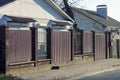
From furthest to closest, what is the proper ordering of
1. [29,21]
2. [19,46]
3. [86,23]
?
[86,23] → [29,21] → [19,46]

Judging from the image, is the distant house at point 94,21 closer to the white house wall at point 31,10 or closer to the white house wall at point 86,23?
the white house wall at point 86,23

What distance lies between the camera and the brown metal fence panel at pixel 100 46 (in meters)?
28.9

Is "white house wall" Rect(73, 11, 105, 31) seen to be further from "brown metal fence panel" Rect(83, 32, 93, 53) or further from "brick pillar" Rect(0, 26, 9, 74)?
"brick pillar" Rect(0, 26, 9, 74)

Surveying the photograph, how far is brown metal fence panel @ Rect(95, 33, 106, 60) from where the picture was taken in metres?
28.9

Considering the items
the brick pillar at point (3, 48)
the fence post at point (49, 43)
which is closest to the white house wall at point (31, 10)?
the fence post at point (49, 43)

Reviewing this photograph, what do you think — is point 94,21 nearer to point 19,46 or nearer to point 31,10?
point 31,10

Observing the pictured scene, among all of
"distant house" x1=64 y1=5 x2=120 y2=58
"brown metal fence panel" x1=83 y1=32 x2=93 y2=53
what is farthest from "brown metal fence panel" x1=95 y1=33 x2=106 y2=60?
"distant house" x1=64 y1=5 x2=120 y2=58

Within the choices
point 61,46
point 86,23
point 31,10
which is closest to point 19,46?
point 31,10

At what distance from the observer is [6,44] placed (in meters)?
18.0

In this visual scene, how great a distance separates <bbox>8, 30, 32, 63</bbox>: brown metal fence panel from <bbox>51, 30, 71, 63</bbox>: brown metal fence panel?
255 centimetres

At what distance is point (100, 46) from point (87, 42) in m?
2.54

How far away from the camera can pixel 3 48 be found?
1802 centimetres

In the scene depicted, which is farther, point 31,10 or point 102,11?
point 102,11

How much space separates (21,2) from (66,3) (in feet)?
37.4
